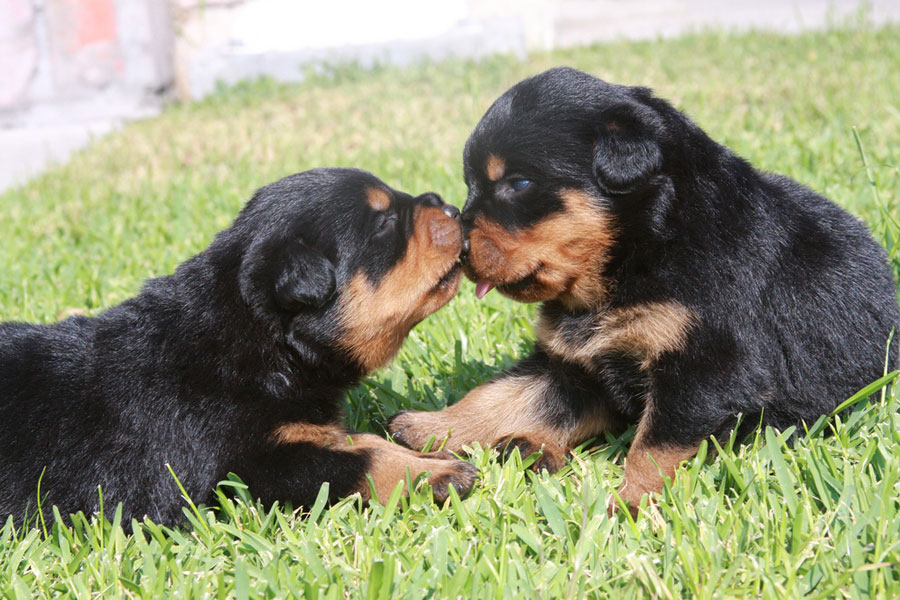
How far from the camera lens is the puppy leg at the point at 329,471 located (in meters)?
2.64

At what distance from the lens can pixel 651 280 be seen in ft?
8.74

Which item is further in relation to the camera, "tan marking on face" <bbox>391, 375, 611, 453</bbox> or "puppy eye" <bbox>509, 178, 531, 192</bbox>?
"tan marking on face" <bbox>391, 375, 611, 453</bbox>

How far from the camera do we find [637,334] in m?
2.67

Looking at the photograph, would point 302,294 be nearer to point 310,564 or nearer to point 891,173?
point 310,564

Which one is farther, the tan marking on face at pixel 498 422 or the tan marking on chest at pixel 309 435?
the tan marking on face at pixel 498 422

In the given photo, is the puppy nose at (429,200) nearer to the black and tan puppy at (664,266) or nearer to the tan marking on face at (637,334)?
the black and tan puppy at (664,266)

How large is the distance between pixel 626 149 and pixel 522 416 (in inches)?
39.9

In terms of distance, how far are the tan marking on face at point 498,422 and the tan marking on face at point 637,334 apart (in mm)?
284

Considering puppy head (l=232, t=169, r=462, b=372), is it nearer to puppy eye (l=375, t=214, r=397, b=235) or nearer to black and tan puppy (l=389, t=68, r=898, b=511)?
puppy eye (l=375, t=214, r=397, b=235)

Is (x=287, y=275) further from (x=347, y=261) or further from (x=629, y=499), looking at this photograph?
(x=629, y=499)

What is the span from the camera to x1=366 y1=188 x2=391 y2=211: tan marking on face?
291cm

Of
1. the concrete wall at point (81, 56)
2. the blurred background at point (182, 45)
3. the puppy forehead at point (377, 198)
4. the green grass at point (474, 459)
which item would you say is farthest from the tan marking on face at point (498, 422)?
the concrete wall at point (81, 56)

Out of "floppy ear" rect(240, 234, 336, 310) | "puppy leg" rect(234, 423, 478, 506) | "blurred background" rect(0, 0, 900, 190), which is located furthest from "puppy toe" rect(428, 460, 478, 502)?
"blurred background" rect(0, 0, 900, 190)

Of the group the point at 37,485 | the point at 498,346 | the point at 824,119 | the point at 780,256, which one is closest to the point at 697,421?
the point at 780,256
